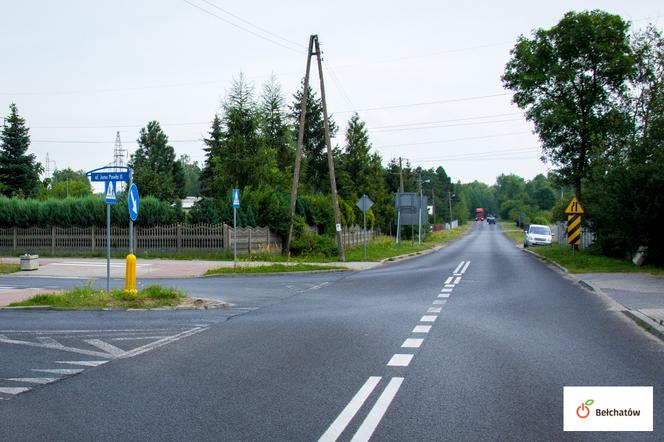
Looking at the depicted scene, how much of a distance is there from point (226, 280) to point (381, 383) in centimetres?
1480

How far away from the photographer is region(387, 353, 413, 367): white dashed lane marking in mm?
7738

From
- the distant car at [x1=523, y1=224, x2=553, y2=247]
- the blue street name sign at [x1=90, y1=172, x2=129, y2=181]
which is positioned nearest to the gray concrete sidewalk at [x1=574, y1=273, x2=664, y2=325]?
the blue street name sign at [x1=90, y1=172, x2=129, y2=181]

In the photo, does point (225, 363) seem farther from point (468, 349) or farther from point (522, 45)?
point (522, 45)

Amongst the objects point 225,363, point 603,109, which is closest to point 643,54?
point 603,109

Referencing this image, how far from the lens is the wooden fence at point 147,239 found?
3070 centimetres

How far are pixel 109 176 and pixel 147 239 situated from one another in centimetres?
1741

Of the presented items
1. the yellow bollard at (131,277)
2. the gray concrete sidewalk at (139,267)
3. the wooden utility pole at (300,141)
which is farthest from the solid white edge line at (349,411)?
the wooden utility pole at (300,141)

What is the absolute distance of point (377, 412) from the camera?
5.74 m

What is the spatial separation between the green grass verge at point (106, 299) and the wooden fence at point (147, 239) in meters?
15.5

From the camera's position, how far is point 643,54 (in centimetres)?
3391

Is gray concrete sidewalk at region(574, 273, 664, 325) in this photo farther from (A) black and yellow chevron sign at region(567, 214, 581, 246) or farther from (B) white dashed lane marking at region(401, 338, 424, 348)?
(A) black and yellow chevron sign at region(567, 214, 581, 246)

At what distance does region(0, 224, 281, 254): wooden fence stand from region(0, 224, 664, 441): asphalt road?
54.8 ft

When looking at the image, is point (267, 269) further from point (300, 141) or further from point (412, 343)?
point (412, 343)

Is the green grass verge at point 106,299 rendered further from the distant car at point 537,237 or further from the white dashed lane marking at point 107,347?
the distant car at point 537,237
